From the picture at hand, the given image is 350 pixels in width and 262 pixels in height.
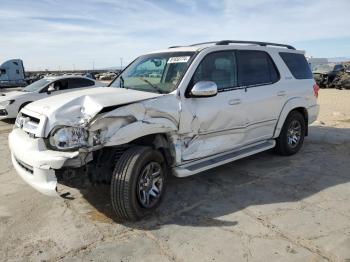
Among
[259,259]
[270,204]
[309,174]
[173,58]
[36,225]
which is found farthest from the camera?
[309,174]

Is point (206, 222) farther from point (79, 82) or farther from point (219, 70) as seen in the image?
point (79, 82)

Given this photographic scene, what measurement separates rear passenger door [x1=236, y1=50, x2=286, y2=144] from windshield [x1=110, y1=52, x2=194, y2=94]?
991 mm

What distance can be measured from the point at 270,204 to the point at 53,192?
8.24 feet

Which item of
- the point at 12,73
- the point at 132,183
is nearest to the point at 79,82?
the point at 132,183

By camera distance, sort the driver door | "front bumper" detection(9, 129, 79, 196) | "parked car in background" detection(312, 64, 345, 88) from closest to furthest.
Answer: "front bumper" detection(9, 129, 79, 196), the driver door, "parked car in background" detection(312, 64, 345, 88)

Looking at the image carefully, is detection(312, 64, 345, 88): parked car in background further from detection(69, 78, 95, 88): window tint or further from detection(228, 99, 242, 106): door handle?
detection(228, 99, 242, 106): door handle

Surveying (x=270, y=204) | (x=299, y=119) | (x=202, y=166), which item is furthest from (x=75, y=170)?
(x=299, y=119)

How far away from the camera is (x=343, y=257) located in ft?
11.4

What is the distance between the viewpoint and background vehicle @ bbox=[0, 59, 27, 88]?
3244 cm

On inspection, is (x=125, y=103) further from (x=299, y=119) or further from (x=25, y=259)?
(x=299, y=119)

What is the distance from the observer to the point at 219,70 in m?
5.34

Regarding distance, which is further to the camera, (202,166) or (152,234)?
(202,166)

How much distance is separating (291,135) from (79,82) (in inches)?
341

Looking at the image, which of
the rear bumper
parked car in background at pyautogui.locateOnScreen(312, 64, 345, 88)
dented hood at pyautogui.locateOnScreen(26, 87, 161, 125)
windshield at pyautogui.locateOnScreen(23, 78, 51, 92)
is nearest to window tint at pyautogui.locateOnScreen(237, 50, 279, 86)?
the rear bumper
